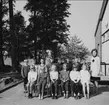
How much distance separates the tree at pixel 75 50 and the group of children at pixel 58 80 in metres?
26.1

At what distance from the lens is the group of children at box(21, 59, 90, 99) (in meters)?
7.26

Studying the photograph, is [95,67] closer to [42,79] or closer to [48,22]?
[42,79]

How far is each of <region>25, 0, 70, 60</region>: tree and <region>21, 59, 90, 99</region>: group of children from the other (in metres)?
20.0

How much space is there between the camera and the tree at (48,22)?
1104 inches

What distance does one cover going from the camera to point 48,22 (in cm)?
2870

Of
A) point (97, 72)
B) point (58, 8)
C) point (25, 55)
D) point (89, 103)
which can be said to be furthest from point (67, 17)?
point (89, 103)

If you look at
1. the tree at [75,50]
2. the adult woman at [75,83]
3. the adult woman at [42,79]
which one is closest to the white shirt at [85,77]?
the adult woman at [75,83]

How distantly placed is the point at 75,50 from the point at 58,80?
27949mm

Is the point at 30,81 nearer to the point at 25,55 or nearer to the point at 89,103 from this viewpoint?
the point at 89,103

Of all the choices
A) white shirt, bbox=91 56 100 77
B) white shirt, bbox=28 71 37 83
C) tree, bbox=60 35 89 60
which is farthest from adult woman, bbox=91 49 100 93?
tree, bbox=60 35 89 60

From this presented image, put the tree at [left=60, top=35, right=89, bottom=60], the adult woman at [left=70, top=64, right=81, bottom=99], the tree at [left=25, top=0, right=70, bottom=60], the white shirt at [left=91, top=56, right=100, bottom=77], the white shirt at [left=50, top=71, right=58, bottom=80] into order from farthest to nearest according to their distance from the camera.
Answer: the tree at [left=60, top=35, right=89, bottom=60] → the tree at [left=25, top=0, right=70, bottom=60] → the white shirt at [left=91, top=56, right=100, bottom=77] → the white shirt at [left=50, top=71, right=58, bottom=80] → the adult woman at [left=70, top=64, right=81, bottom=99]

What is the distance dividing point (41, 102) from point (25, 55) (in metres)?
25.0

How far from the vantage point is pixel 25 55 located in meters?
31.2

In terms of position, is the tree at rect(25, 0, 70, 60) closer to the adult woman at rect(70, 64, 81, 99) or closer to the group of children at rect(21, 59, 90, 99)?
the group of children at rect(21, 59, 90, 99)
